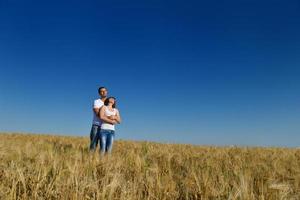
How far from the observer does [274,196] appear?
3.39 metres

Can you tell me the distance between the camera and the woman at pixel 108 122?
27.6 feet

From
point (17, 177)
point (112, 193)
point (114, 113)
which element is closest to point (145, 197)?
point (112, 193)

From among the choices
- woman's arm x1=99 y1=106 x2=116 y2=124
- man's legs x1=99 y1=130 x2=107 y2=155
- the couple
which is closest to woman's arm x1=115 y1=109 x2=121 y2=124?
the couple

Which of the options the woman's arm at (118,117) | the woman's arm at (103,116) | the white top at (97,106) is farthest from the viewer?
the woman's arm at (118,117)

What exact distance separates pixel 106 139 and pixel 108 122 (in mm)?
406

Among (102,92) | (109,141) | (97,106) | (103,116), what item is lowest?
(109,141)

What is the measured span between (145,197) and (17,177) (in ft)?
4.26

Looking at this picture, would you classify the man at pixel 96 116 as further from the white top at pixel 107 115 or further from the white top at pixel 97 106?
the white top at pixel 107 115

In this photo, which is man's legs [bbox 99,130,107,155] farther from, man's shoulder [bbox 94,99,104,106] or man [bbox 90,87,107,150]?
man's shoulder [bbox 94,99,104,106]

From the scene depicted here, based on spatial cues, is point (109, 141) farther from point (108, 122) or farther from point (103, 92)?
point (103, 92)

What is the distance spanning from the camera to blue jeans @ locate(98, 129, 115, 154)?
8.42 m

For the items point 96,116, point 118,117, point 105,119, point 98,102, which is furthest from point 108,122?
point 98,102

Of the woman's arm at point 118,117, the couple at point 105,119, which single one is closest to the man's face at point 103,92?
the couple at point 105,119

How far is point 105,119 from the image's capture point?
8.42 m
